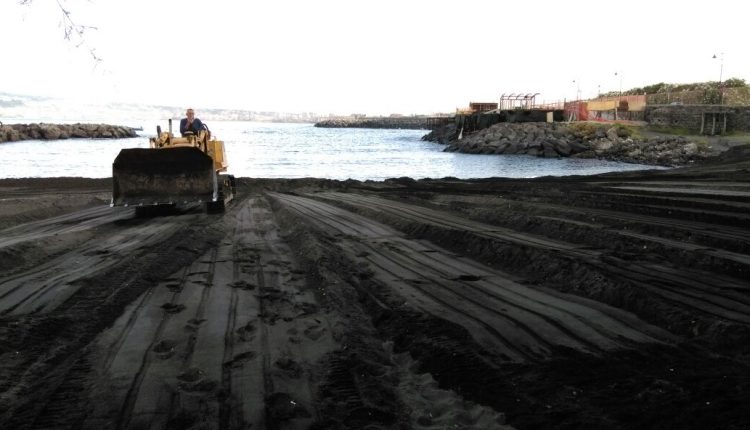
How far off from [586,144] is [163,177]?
38.0m

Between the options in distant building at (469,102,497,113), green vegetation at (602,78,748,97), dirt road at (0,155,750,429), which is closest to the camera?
dirt road at (0,155,750,429)

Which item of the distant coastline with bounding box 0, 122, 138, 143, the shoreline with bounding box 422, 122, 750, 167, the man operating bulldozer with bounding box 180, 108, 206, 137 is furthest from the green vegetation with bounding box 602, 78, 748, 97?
the distant coastline with bounding box 0, 122, 138, 143

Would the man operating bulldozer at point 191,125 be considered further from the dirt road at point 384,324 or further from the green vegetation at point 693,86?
the green vegetation at point 693,86

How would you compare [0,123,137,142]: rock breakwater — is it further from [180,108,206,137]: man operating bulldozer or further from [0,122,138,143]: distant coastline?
[180,108,206,137]: man operating bulldozer

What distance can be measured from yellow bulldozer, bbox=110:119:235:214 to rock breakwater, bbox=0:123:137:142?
59163mm

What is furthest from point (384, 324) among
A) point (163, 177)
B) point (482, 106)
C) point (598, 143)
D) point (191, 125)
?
point (482, 106)

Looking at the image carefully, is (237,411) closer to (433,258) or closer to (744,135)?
(433,258)

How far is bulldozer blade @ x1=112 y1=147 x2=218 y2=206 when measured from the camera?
13.2 metres

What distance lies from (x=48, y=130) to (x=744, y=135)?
7366cm

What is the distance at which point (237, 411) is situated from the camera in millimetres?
4004

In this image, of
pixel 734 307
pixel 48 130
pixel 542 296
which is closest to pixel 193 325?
pixel 542 296

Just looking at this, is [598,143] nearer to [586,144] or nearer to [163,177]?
[586,144]

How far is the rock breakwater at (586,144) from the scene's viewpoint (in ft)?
116

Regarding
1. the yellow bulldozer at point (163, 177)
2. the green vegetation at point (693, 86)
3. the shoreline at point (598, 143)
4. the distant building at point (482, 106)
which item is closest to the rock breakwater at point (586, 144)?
the shoreline at point (598, 143)
